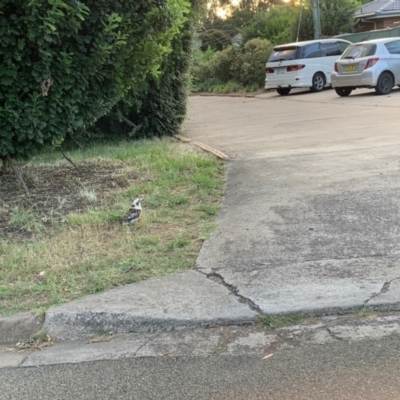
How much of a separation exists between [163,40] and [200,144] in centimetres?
357

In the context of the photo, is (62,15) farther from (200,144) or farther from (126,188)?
(200,144)

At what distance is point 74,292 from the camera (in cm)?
462

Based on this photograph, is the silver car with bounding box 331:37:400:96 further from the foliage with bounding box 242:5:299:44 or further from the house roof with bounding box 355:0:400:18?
the house roof with bounding box 355:0:400:18

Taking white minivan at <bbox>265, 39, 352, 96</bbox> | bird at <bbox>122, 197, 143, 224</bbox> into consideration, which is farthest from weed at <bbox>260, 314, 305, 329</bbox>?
white minivan at <bbox>265, 39, 352, 96</bbox>

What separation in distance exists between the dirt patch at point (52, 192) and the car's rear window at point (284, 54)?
14569 millimetres

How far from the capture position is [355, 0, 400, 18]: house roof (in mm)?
32969

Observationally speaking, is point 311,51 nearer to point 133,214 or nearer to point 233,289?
point 133,214

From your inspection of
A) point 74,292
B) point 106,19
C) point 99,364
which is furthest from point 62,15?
point 99,364

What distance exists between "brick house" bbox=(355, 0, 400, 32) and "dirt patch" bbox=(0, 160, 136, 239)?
27234 mm

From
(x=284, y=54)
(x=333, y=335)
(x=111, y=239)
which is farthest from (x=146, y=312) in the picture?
(x=284, y=54)

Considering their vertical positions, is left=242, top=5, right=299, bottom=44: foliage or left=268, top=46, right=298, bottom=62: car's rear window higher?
left=242, top=5, right=299, bottom=44: foliage

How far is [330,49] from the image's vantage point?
76.0 ft

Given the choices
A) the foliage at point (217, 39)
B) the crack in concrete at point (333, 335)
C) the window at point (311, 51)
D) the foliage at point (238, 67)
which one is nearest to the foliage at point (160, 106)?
the crack in concrete at point (333, 335)

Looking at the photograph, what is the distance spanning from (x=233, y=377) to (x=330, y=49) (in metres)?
21.6
